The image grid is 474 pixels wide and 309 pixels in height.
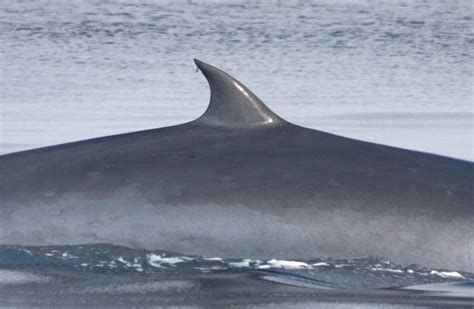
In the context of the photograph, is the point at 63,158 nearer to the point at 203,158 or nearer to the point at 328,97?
the point at 203,158

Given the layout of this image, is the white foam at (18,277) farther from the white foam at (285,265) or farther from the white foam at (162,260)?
the white foam at (285,265)

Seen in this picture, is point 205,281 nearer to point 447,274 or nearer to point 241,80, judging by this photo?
point 447,274

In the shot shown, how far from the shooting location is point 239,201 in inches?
216

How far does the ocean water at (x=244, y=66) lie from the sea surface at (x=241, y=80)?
0.02 m

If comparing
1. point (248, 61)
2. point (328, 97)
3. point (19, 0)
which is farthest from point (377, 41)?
point (19, 0)

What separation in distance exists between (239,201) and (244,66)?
424 inches

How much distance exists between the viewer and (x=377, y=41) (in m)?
19.5

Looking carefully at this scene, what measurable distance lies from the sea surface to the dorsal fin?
69cm

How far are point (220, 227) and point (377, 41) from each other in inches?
565

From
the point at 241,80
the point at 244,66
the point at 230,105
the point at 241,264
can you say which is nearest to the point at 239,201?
the point at 241,264

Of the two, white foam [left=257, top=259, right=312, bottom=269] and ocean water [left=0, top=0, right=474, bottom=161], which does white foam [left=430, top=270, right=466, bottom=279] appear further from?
ocean water [left=0, top=0, right=474, bottom=161]

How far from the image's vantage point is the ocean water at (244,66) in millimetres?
11664

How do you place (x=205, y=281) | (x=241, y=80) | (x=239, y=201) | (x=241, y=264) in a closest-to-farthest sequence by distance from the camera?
(x=205, y=281)
(x=241, y=264)
(x=239, y=201)
(x=241, y=80)

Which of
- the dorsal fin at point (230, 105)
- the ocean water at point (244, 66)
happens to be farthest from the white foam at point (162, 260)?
the ocean water at point (244, 66)
